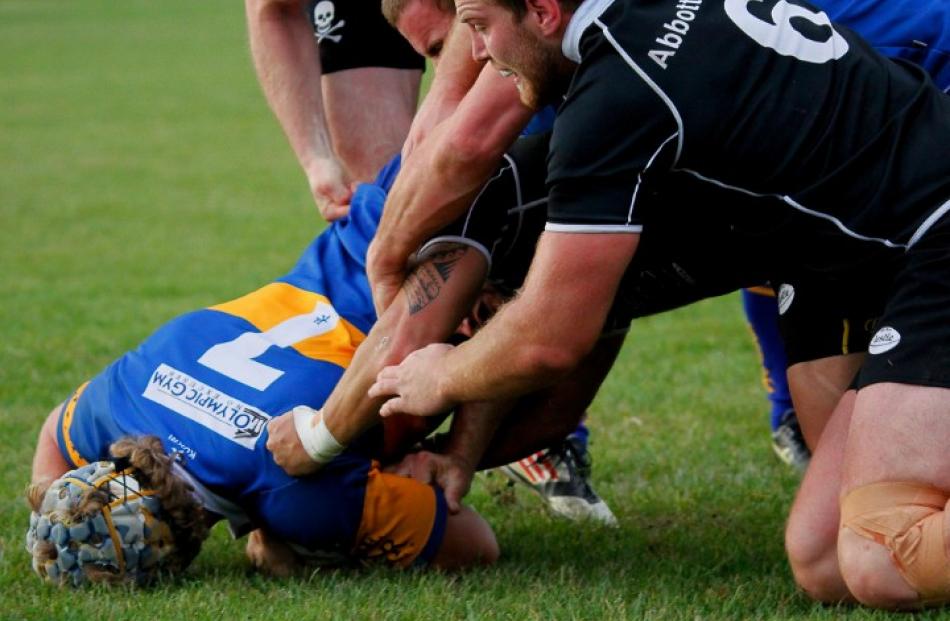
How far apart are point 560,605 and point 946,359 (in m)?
1.03

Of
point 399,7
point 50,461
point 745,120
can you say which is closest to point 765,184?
point 745,120

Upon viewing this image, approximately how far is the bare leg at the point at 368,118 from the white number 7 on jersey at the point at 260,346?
1.60 metres

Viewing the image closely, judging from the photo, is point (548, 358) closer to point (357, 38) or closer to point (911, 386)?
point (911, 386)

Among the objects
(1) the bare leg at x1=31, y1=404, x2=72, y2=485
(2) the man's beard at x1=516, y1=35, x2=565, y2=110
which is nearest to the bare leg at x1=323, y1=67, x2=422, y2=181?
(1) the bare leg at x1=31, y1=404, x2=72, y2=485

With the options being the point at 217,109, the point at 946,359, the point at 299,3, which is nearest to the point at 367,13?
the point at 299,3

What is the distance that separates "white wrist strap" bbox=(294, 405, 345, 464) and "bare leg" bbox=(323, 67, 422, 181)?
2.00 meters

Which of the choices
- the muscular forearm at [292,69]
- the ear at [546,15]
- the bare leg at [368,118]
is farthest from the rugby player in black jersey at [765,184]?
the bare leg at [368,118]

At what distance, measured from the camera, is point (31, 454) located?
5.15 m

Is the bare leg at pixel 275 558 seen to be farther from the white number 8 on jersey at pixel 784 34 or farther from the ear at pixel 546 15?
the white number 8 on jersey at pixel 784 34

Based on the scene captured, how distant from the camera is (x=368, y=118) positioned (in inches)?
221

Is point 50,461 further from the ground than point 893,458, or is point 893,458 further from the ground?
point 50,461

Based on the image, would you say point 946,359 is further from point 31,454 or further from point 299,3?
point 31,454

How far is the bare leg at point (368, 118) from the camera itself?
221 inches

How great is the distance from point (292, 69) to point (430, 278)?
5.21 ft
